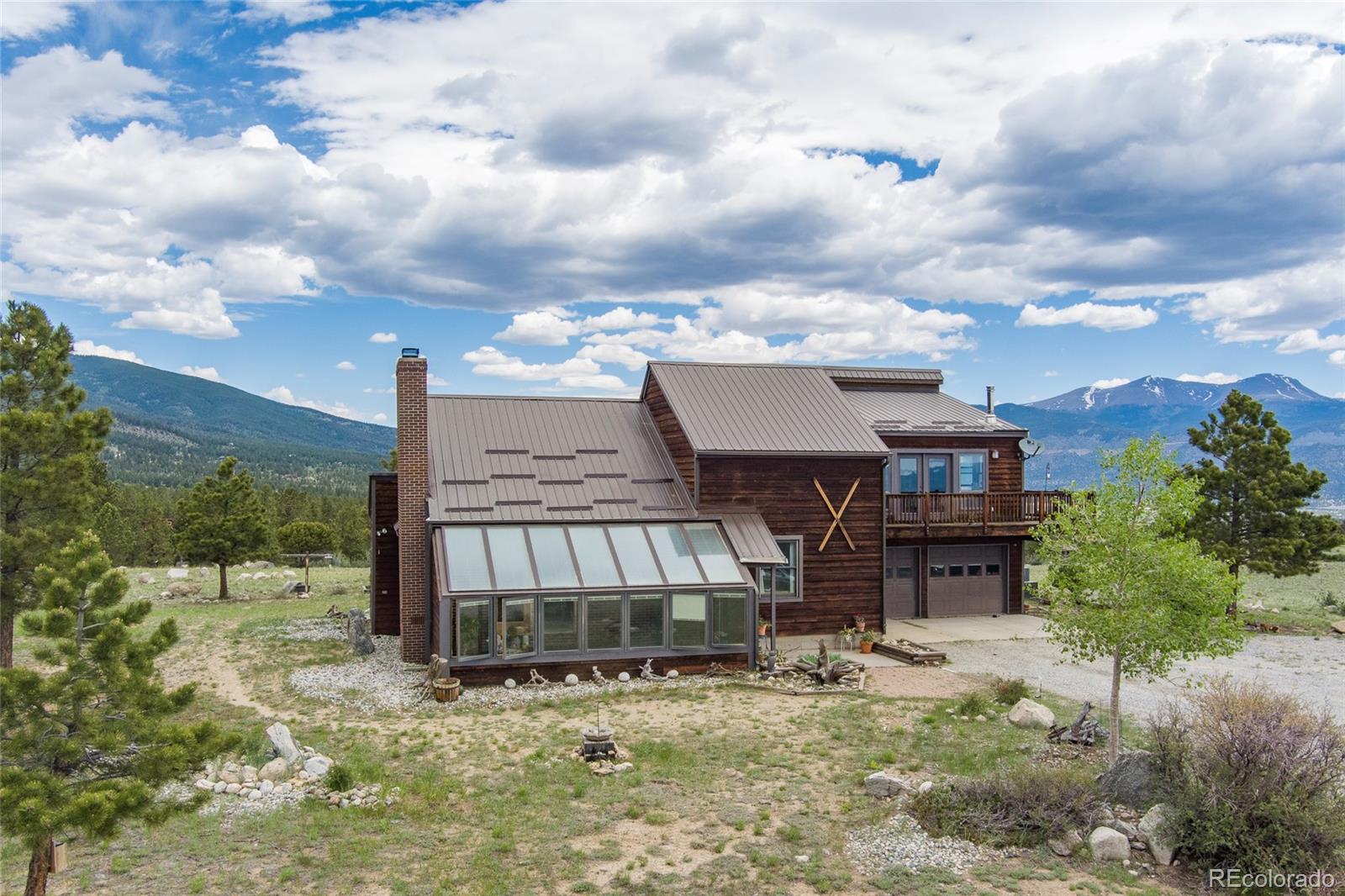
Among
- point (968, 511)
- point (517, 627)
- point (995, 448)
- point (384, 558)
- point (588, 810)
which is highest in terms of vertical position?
point (995, 448)

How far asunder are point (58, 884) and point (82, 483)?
24.4 ft

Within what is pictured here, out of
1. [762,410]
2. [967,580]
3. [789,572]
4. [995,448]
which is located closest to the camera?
[789,572]

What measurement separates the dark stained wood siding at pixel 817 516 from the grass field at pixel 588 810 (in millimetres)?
4916

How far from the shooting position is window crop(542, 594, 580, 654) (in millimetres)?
15711

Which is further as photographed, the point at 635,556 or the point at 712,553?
the point at 712,553

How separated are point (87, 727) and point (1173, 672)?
17356 millimetres

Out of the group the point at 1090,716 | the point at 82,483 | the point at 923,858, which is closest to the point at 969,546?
the point at 1090,716

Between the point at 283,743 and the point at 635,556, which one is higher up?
the point at 635,556

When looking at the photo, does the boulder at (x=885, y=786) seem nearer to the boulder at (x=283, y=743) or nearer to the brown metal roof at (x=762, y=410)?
the boulder at (x=283, y=743)

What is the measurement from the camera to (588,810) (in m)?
9.73

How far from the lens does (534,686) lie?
15328 mm

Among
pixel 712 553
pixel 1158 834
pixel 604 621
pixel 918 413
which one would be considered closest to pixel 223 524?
pixel 604 621

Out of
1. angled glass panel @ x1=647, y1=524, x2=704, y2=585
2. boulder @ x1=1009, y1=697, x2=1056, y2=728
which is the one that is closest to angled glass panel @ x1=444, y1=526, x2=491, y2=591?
angled glass panel @ x1=647, y1=524, x2=704, y2=585

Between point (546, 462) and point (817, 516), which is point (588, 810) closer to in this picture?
point (546, 462)
